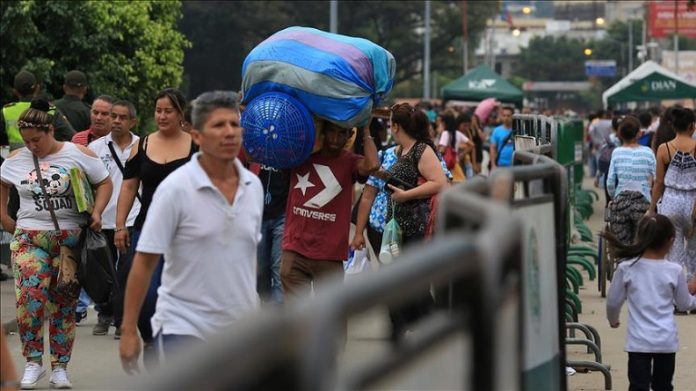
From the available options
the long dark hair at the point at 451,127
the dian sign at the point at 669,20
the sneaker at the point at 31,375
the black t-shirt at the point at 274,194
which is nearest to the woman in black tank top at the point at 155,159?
the sneaker at the point at 31,375

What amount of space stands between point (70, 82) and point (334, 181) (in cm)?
500

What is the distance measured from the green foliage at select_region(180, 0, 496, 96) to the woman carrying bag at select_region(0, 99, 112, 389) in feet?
189

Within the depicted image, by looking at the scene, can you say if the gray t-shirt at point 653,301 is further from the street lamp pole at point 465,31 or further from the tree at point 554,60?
the tree at point 554,60

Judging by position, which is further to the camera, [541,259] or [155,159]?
[155,159]

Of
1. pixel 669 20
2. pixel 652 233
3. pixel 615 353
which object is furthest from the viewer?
pixel 669 20

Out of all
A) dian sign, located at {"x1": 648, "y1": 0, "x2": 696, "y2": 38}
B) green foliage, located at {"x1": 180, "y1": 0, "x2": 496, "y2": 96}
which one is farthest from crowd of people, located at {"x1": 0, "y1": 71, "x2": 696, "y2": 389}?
green foliage, located at {"x1": 180, "y1": 0, "x2": 496, "y2": 96}

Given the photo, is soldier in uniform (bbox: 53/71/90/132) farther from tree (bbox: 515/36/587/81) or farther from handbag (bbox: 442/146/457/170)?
tree (bbox: 515/36/587/81)

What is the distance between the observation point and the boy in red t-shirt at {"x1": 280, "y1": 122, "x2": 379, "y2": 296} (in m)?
8.54

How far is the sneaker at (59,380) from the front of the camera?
8.81m

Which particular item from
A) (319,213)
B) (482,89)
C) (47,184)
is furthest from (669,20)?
(47,184)

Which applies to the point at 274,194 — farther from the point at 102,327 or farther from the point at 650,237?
the point at 650,237

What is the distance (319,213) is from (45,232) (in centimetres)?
157

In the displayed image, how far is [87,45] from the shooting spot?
25.5 metres

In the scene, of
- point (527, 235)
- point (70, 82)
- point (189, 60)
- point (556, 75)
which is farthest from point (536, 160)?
point (556, 75)
